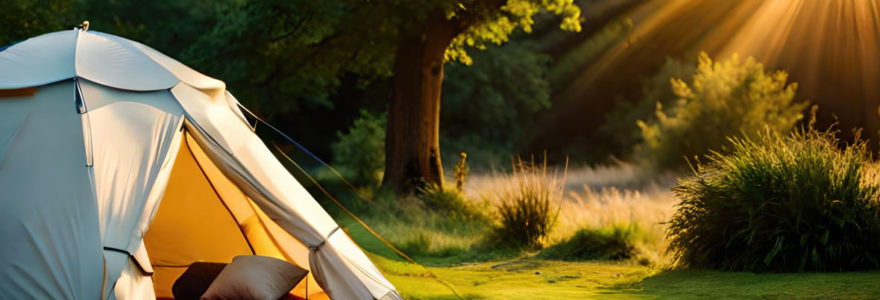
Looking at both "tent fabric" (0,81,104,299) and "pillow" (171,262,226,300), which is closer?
"tent fabric" (0,81,104,299)

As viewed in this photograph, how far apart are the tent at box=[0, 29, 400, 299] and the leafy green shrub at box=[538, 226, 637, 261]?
397cm

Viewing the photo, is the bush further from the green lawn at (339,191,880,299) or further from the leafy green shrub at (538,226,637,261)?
the leafy green shrub at (538,226,637,261)

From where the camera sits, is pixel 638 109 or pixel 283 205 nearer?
pixel 283 205

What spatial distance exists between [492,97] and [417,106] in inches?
517

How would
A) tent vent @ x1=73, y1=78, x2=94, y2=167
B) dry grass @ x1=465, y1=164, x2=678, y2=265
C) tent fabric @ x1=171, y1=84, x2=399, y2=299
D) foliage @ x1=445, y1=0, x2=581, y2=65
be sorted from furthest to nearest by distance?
foliage @ x1=445, y1=0, x2=581, y2=65, dry grass @ x1=465, y1=164, x2=678, y2=265, tent fabric @ x1=171, y1=84, x2=399, y2=299, tent vent @ x1=73, y1=78, x2=94, y2=167

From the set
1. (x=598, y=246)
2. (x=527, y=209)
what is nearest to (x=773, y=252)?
(x=598, y=246)

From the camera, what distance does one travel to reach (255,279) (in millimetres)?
5664

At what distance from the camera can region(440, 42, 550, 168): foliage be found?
2670 centimetres

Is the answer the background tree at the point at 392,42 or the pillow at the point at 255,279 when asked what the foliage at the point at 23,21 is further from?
the pillow at the point at 255,279

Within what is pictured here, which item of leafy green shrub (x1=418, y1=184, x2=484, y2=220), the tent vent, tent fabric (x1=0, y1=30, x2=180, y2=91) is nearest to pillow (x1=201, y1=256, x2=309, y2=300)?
the tent vent

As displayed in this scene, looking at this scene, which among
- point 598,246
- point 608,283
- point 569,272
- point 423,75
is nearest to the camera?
point 608,283

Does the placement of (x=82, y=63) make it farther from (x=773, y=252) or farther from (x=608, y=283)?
(x=773, y=252)

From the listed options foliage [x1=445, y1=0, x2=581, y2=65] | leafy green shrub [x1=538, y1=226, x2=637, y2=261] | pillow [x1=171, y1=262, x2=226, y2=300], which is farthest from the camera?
foliage [x1=445, y1=0, x2=581, y2=65]

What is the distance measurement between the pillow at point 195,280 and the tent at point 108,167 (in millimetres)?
490
